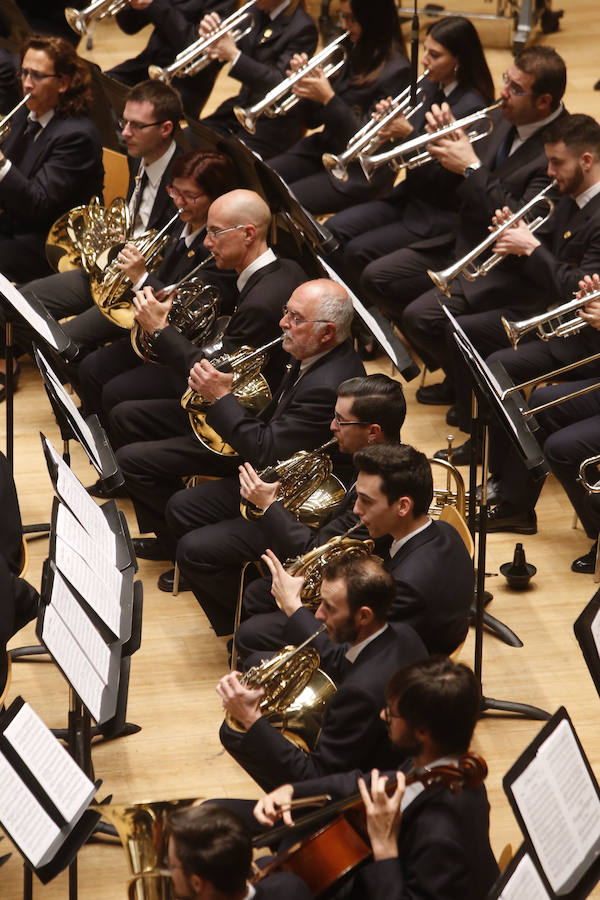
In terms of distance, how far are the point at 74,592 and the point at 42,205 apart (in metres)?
3.16

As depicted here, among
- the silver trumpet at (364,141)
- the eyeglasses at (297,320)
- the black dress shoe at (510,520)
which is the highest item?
the eyeglasses at (297,320)

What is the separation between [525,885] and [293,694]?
103 centimetres

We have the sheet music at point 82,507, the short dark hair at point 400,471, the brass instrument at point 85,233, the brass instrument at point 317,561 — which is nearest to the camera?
the sheet music at point 82,507

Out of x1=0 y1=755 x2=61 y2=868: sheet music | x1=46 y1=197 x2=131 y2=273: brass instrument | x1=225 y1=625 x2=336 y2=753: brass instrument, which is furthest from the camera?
x1=46 y1=197 x2=131 y2=273: brass instrument

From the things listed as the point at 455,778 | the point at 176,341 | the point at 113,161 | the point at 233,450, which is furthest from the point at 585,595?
the point at 113,161

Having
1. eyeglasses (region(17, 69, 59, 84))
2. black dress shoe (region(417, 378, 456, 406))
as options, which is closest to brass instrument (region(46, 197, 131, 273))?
eyeglasses (region(17, 69, 59, 84))

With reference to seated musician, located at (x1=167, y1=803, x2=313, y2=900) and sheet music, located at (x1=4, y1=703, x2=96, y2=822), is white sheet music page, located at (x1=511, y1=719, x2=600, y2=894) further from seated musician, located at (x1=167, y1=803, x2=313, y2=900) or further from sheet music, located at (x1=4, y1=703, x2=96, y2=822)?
sheet music, located at (x1=4, y1=703, x2=96, y2=822)

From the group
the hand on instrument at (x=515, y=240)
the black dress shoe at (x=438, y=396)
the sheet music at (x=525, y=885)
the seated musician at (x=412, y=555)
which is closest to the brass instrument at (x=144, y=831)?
the sheet music at (x=525, y=885)

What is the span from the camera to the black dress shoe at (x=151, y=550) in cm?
499

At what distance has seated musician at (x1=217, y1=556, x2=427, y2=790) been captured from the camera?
3.12 meters

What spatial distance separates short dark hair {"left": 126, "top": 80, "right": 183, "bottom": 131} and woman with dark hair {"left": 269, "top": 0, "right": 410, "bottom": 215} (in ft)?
2.49

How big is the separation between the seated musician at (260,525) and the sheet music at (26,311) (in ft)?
2.45

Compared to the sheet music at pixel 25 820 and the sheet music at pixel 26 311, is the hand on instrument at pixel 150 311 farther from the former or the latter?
the sheet music at pixel 25 820

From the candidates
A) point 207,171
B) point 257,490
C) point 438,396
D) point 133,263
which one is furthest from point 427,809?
point 438,396
